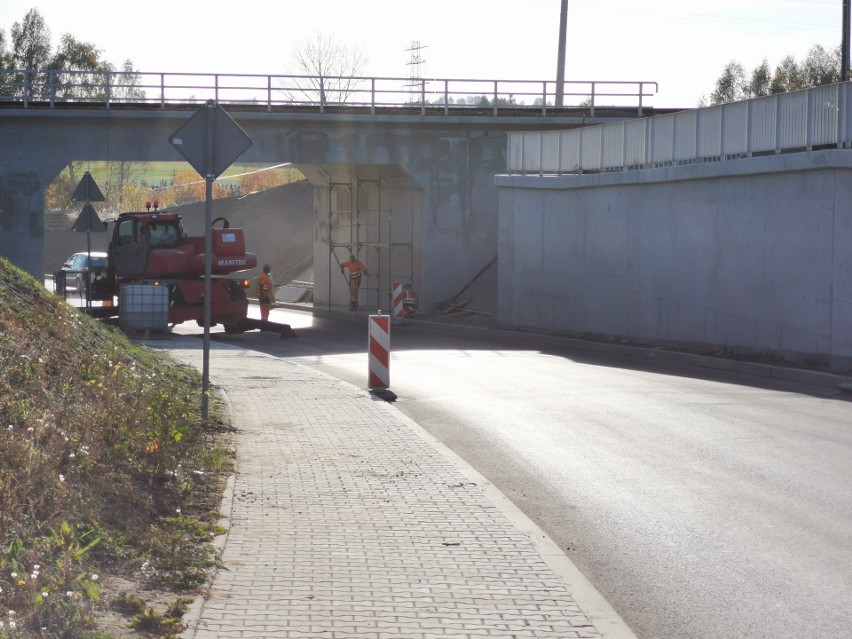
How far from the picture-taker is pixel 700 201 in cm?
2378

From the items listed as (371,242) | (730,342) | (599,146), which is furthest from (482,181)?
(730,342)

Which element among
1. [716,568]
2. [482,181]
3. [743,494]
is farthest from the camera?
[482,181]

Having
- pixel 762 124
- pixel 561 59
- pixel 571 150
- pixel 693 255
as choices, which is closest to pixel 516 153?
pixel 571 150

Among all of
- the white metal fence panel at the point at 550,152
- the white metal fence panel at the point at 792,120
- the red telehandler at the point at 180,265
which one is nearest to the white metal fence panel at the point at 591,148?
the white metal fence panel at the point at 550,152

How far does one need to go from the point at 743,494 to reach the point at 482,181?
97.0 feet

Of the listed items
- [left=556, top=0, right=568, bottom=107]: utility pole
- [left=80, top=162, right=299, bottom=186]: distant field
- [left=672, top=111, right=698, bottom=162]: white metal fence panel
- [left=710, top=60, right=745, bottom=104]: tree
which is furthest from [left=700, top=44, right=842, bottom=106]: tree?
[left=80, top=162, right=299, bottom=186]: distant field

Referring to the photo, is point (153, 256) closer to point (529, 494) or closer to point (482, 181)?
point (482, 181)

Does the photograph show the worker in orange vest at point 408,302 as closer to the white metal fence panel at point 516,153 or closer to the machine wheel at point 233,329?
the white metal fence panel at point 516,153

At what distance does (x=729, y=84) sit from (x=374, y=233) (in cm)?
3777

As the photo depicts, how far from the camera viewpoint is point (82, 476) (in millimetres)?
7188

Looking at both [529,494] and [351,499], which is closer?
[351,499]

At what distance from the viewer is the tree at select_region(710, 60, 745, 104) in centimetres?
7056

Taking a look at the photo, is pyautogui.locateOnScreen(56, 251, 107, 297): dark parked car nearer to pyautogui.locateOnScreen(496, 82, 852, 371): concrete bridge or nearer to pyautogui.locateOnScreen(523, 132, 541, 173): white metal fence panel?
pyautogui.locateOnScreen(496, 82, 852, 371): concrete bridge

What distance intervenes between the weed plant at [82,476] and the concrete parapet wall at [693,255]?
1231 centimetres
